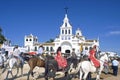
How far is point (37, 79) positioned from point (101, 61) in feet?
16.0

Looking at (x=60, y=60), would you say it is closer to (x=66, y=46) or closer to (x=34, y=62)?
(x=34, y=62)

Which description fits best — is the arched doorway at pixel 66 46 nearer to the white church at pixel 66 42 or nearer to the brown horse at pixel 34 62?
the white church at pixel 66 42

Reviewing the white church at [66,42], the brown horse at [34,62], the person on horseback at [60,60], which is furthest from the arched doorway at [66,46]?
the person on horseback at [60,60]

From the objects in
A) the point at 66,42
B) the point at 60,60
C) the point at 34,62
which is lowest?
the point at 34,62

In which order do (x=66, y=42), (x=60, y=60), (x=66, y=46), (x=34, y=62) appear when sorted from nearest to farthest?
(x=60, y=60), (x=34, y=62), (x=66, y=46), (x=66, y=42)

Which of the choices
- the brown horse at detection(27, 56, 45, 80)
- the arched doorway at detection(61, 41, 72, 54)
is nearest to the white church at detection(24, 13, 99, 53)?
the arched doorway at detection(61, 41, 72, 54)

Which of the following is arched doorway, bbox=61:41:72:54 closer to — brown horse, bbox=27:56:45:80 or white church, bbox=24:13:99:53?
white church, bbox=24:13:99:53

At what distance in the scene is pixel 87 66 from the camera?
53.2ft

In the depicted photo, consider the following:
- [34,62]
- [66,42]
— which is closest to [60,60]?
[34,62]

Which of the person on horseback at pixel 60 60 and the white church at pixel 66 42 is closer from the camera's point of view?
the person on horseback at pixel 60 60

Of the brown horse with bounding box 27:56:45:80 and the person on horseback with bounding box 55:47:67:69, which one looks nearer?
the person on horseback with bounding box 55:47:67:69

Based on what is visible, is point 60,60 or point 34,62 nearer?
point 60,60

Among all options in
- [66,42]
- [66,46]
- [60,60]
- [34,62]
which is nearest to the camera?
[60,60]

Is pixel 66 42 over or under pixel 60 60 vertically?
over
